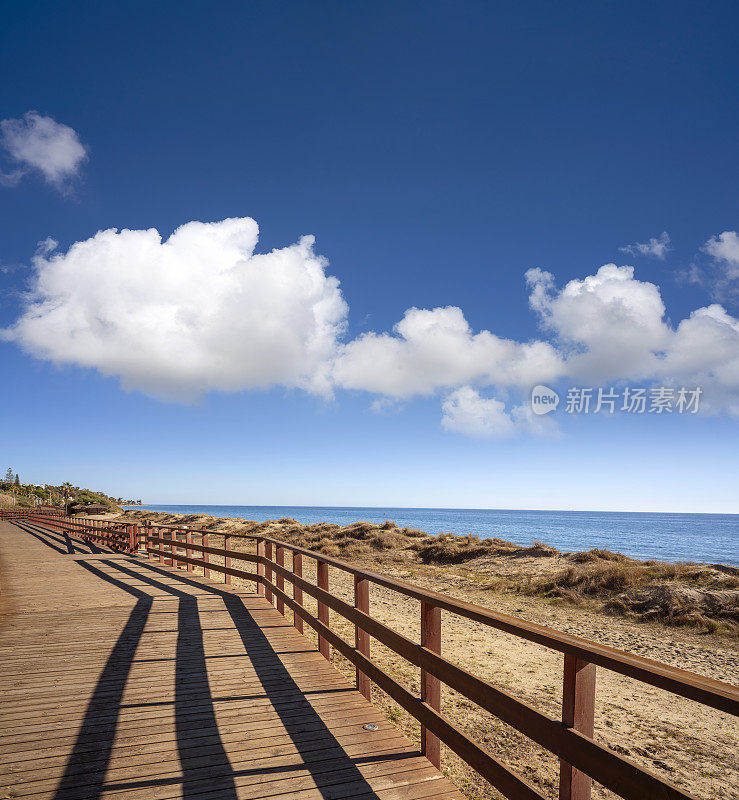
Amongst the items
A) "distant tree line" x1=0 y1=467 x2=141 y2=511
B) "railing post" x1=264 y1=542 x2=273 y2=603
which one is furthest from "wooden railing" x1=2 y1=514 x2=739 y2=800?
"distant tree line" x1=0 y1=467 x2=141 y2=511

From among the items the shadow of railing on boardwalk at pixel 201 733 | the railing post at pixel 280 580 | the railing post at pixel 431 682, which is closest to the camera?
the shadow of railing on boardwalk at pixel 201 733

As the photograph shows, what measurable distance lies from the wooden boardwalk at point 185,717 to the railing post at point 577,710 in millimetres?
1268

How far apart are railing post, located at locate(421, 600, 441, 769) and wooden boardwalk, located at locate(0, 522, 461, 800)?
0.11 metres

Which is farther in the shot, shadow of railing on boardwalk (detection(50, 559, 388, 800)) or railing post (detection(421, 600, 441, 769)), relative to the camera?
railing post (detection(421, 600, 441, 769))

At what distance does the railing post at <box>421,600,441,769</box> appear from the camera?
12.5ft

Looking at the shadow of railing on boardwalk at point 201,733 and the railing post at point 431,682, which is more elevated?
the railing post at point 431,682

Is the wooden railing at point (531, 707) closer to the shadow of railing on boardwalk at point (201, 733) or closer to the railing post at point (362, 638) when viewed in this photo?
the railing post at point (362, 638)

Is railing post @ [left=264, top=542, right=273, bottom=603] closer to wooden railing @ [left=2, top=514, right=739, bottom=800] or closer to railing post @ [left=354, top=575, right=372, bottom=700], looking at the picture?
wooden railing @ [left=2, top=514, right=739, bottom=800]

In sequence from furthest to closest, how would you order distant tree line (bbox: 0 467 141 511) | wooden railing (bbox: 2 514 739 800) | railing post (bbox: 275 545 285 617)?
1. distant tree line (bbox: 0 467 141 511)
2. railing post (bbox: 275 545 285 617)
3. wooden railing (bbox: 2 514 739 800)

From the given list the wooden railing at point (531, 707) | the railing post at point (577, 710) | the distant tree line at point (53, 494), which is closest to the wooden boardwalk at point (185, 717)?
the wooden railing at point (531, 707)

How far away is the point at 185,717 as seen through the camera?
4441 mm

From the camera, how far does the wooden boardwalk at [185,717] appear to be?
3.43m

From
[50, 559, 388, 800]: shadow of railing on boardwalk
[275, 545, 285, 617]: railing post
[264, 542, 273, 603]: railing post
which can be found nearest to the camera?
[50, 559, 388, 800]: shadow of railing on boardwalk

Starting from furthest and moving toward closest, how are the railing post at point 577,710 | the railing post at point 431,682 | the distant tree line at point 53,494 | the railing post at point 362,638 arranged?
1. the distant tree line at point 53,494
2. the railing post at point 362,638
3. the railing post at point 431,682
4. the railing post at point 577,710
